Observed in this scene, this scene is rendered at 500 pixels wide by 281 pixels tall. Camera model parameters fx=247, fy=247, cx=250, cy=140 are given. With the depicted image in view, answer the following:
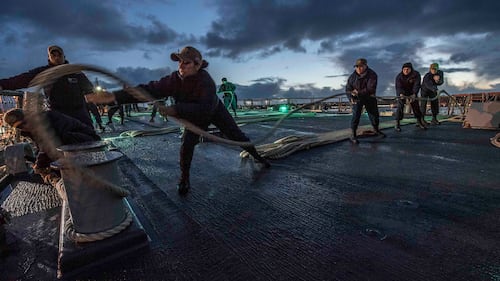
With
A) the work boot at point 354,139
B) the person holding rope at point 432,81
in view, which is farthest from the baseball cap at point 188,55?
the person holding rope at point 432,81

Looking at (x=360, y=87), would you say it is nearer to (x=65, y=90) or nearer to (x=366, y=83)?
(x=366, y=83)

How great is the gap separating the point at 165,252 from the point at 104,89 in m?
1.63

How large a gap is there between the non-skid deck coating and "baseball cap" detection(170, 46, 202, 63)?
1.48m

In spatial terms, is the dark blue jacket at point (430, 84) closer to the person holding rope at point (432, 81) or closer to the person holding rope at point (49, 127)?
the person holding rope at point (432, 81)

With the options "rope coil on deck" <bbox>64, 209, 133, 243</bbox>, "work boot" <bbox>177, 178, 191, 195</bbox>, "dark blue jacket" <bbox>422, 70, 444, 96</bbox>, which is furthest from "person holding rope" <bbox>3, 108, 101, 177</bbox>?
"dark blue jacket" <bbox>422, 70, 444, 96</bbox>

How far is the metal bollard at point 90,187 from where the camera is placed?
161cm

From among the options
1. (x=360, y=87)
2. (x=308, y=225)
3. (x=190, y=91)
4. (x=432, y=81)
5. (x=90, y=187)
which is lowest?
(x=308, y=225)

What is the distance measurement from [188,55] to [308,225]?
2.04 m

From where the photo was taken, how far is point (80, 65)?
1.77 metres

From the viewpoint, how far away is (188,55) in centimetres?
262

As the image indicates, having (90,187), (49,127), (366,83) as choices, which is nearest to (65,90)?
(49,127)

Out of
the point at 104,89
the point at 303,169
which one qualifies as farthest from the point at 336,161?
the point at 104,89

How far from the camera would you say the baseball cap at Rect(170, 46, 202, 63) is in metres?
2.61

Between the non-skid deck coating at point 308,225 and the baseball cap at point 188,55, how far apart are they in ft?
4.87
